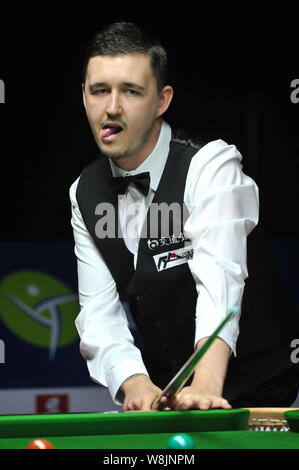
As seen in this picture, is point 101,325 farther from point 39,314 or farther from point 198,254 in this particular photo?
point 39,314

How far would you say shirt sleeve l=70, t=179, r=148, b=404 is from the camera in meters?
2.68

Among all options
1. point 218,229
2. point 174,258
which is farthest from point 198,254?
point 174,258

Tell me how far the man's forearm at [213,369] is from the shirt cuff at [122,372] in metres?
0.26

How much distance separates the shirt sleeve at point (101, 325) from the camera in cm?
268

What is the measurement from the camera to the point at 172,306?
9.20ft

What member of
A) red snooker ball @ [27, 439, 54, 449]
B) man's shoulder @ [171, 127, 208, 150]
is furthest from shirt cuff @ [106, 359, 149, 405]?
red snooker ball @ [27, 439, 54, 449]

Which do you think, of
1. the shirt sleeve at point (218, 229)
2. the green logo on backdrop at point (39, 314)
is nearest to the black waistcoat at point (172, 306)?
the shirt sleeve at point (218, 229)

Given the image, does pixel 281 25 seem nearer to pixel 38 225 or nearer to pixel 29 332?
pixel 38 225

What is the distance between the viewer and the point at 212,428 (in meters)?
1.96

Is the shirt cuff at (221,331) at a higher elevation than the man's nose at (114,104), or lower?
lower

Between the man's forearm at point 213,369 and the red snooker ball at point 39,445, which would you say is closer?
the red snooker ball at point 39,445

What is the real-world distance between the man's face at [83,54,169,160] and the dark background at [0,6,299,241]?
2286 mm

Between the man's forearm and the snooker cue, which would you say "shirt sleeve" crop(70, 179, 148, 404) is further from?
the snooker cue

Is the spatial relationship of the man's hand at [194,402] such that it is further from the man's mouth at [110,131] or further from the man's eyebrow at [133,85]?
the man's eyebrow at [133,85]
